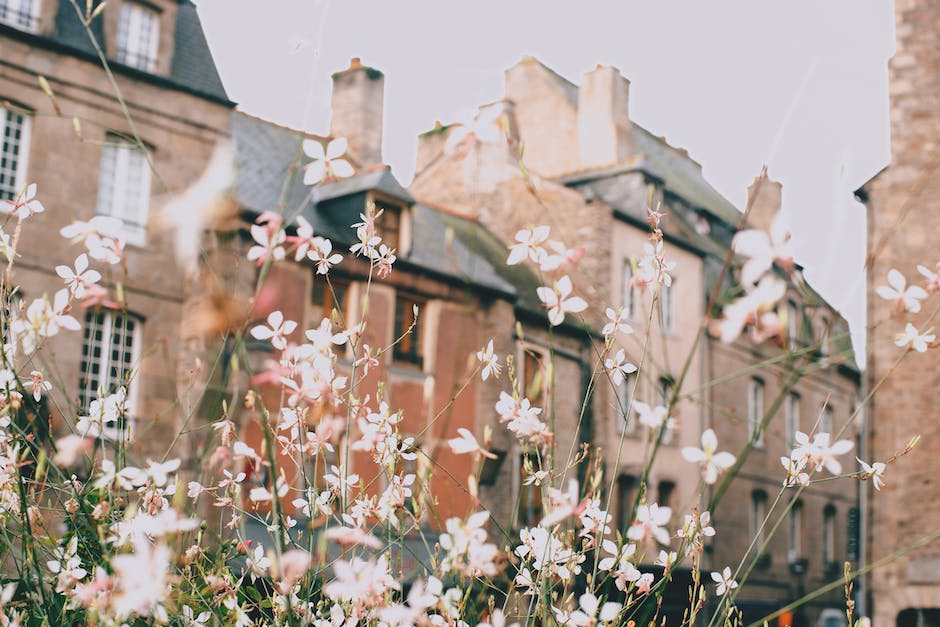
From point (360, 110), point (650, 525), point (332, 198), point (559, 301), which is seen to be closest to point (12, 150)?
point (332, 198)

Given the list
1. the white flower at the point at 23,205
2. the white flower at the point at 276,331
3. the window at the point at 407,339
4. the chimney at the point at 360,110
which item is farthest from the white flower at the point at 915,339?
the chimney at the point at 360,110

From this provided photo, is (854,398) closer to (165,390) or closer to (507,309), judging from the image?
(507,309)

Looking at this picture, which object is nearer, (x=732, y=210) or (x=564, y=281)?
(x=564, y=281)

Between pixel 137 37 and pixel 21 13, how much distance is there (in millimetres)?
1717

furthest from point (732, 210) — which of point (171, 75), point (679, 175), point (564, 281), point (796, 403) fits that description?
point (564, 281)

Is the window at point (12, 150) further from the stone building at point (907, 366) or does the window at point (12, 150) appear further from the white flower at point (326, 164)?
the white flower at point (326, 164)

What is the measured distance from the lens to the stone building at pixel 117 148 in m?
13.7

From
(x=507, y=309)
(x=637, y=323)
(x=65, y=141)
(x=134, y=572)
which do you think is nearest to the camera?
(x=134, y=572)

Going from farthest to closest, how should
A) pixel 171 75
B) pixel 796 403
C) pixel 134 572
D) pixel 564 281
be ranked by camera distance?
pixel 796 403 < pixel 171 75 < pixel 564 281 < pixel 134 572

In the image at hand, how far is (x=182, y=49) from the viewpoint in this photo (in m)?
15.9

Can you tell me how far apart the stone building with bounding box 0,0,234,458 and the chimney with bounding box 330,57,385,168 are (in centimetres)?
466

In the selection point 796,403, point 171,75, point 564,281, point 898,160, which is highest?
point 171,75

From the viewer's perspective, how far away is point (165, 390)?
48.3ft

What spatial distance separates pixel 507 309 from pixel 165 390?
6.33 metres
